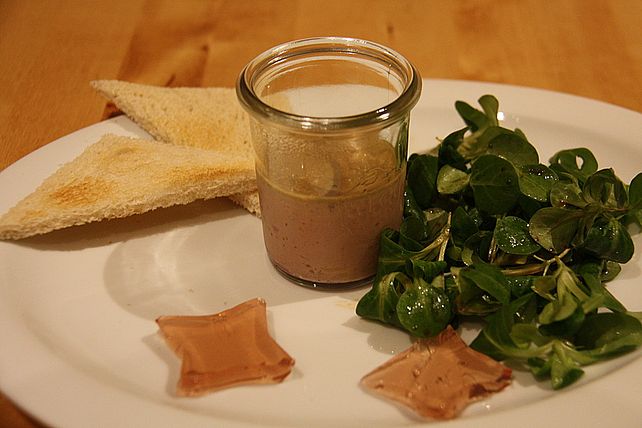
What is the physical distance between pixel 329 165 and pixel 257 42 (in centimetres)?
135

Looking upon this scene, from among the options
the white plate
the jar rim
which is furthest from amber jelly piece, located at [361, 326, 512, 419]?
the jar rim

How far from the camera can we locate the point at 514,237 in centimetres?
133

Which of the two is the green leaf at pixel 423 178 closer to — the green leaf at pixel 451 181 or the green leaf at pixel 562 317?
the green leaf at pixel 451 181

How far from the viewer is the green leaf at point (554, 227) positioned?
1.31 metres

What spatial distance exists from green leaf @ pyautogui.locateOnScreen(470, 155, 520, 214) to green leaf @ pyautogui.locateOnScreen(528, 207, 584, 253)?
87 mm

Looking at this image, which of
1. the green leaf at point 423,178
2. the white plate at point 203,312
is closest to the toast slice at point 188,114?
the white plate at point 203,312

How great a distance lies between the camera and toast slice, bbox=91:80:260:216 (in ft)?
5.88

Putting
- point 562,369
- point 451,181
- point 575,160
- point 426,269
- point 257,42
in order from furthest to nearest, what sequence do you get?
1. point 257,42
2. point 575,160
3. point 451,181
4. point 426,269
5. point 562,369

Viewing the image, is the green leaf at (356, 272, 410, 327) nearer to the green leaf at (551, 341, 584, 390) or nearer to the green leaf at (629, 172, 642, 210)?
the green leaf at (551, 341, 584, 390)

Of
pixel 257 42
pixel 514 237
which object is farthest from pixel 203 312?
pixel 257 42

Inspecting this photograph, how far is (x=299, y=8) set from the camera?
270cm

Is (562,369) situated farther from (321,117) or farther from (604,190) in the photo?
(321,117)

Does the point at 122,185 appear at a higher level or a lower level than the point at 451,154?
lower

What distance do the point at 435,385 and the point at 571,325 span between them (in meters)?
0.24
